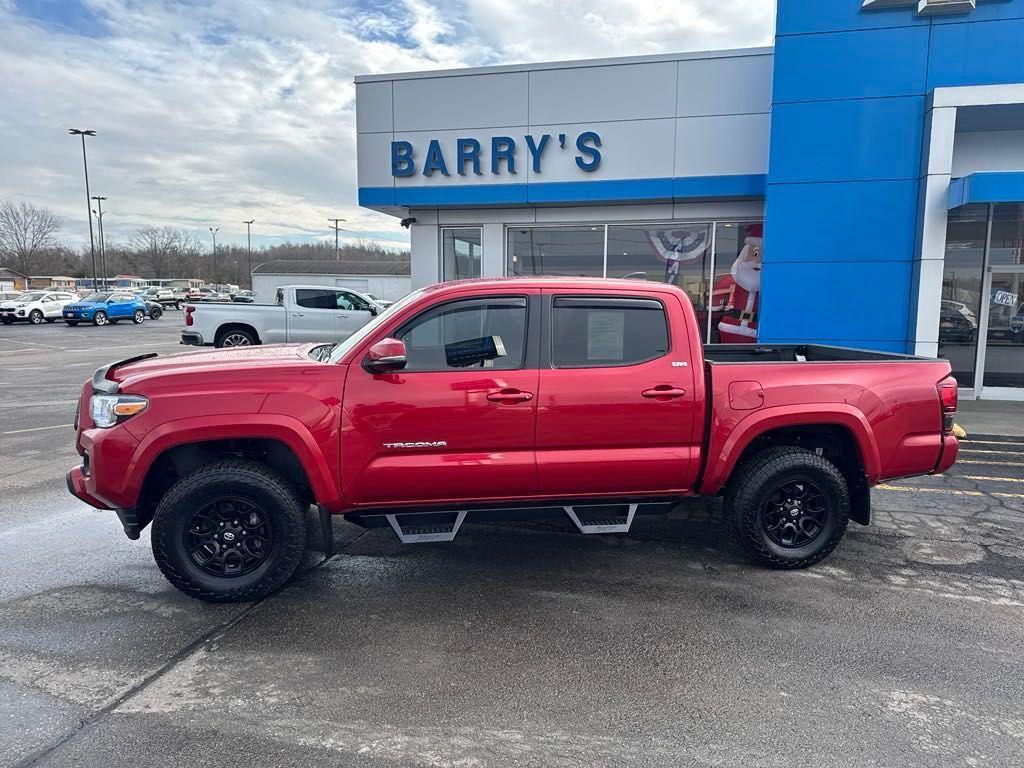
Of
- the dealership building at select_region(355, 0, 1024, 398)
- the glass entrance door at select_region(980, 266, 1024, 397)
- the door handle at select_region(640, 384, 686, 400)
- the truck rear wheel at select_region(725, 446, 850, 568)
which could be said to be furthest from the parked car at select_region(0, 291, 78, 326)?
the glass entrance door at select_region(980, 266, 1024, 397)

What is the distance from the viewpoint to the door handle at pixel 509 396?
13.3ft

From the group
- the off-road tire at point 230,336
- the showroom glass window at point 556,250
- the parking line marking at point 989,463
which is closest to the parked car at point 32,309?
the off-road tire at point 230,336

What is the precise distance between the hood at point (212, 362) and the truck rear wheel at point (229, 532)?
1.93 feet

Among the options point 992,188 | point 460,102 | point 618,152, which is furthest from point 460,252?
point 992,188

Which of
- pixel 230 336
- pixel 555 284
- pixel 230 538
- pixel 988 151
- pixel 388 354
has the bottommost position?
pixel 230 538

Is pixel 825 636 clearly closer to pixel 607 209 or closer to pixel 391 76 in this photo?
pixel 607 209

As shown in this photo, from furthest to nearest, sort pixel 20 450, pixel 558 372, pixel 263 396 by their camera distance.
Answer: pixel 20 450 < pixel 558 372 < pixel 263 396

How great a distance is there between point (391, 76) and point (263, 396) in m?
9.81

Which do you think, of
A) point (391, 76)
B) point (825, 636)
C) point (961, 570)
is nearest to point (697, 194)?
point (391, 76)

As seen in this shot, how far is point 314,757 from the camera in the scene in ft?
8.88

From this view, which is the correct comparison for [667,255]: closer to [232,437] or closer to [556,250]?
[556,250]

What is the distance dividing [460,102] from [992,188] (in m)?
8.19

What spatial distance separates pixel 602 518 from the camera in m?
4.38

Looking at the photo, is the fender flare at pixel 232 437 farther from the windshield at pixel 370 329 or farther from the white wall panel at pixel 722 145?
the white wall panel at pixel 722 145
